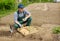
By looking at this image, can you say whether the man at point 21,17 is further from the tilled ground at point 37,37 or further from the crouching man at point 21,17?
the tilled ground at point 37,37

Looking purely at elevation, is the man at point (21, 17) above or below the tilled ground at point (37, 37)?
above

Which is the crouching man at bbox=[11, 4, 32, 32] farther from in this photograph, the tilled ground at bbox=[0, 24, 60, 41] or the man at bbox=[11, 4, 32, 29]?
the tilled ground at bbox=[0, 24, 60, 41]

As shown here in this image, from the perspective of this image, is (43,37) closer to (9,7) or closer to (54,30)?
(54,30)

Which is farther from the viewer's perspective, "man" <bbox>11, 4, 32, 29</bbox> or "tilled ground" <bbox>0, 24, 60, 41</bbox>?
"man" <bbox>11, 4, 32, 29</bbox>

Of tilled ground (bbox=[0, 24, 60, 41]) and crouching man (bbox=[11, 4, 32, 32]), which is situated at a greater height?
crouching man (bbox=[11, 4, 32, 32])

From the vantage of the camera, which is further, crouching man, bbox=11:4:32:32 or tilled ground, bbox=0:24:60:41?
crouching man, bbox=11:4:32:32

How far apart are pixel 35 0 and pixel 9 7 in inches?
324

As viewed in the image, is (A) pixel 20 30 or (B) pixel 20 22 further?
(B) pixel 20 22

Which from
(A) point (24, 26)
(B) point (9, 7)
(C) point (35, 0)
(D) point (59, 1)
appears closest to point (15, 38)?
(A) point (24, 26)

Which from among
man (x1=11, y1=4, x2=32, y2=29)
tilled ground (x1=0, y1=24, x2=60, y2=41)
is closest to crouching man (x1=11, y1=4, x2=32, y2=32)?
man (x1=11, y1=4, x2=32, y2=29)

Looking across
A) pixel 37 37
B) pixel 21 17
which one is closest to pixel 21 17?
pixel 21 17

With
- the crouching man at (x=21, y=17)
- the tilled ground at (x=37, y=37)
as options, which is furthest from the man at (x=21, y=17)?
the tilled ground at (x=37, y=37)

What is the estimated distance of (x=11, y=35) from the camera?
9.16 m

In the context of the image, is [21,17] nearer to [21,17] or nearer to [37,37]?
[21,17]
